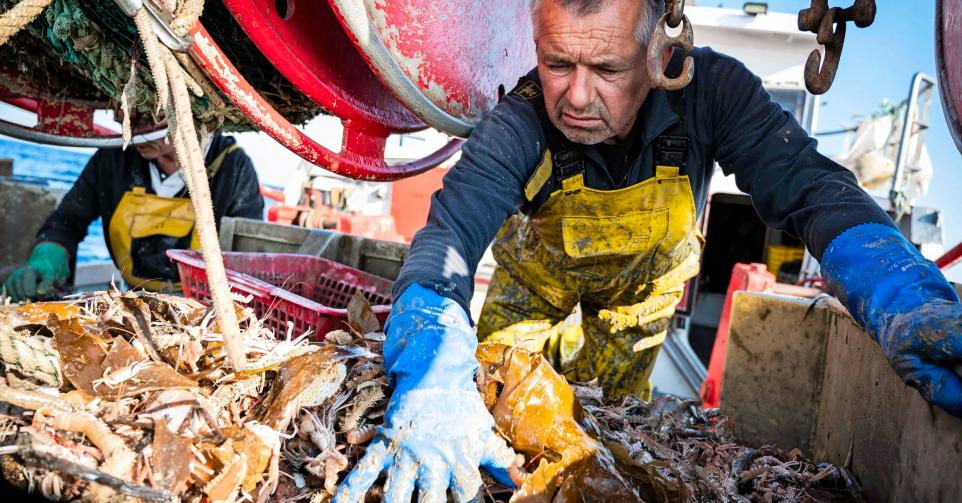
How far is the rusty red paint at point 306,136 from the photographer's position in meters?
1.98

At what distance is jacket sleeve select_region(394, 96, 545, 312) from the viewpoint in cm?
187

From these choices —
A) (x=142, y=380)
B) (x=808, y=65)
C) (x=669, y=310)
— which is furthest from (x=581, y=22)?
(x=142, y=380)

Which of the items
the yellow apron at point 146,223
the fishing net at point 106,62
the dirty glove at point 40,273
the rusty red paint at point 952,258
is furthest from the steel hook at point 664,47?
the dirty glove at point 40,273

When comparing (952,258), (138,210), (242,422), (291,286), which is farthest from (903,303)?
(138,210)

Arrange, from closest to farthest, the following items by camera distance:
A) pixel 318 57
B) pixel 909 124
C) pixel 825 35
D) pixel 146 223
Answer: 1. pixel 825 35
2. pixel 318 57
3. pixel 146 223
4. pixel 909 124

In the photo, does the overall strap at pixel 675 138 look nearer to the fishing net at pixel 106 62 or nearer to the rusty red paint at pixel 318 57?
the rusty red paint at pixel 318 57

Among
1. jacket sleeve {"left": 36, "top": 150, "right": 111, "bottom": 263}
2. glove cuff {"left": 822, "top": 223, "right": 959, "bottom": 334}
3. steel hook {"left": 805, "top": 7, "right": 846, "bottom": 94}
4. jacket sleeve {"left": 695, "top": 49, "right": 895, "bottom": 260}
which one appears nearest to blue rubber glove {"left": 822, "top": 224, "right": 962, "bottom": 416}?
glove cuff {"left": 822, "top": 223, "right": 959, "bottom": 334}

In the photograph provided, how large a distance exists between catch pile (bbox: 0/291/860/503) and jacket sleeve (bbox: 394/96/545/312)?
259 mm

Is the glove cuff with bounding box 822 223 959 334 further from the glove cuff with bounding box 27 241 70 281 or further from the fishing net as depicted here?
the glove cuff with bounding box 27 241 70 281

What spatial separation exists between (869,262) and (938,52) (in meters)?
1.10

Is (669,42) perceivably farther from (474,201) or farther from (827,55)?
(474,201)

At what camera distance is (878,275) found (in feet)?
5.38

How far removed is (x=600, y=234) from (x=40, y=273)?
3.97m

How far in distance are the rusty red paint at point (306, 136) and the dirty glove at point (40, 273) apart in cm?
294
